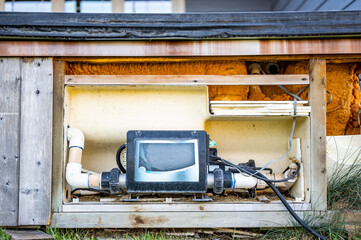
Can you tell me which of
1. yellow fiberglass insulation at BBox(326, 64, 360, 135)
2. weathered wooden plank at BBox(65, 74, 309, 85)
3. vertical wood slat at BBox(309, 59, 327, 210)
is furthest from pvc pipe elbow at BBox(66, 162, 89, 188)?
yellow fiberglass insulation at BBox(326, 64, 360, 135)

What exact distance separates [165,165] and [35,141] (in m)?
1.00

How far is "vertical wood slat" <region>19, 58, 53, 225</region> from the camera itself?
2.36 metres

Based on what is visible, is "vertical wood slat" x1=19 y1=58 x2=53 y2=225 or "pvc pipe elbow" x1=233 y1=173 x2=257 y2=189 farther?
"pvc pipe elbow" x1=233 y1=173 x2=257 y2=189

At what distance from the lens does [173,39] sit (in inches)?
95.4

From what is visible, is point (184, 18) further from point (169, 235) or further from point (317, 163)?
point (169, 235)

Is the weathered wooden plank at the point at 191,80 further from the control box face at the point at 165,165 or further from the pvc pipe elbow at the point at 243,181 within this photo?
the pvc pipe elbow at the point at 243,181

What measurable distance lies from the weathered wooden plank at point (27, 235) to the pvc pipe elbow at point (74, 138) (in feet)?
2.24

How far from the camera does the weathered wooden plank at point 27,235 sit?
2.18m

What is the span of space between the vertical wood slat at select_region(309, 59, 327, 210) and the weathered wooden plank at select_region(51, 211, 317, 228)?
0.29 metres

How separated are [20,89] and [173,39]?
1228 mm

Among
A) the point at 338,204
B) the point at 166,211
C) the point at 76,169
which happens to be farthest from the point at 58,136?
the point at 338,204

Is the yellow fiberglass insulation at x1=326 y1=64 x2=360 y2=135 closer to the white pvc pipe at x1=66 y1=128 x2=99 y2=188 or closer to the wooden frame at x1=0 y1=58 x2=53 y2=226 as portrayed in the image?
the white pvc pipe at x1=66 y1=128 x2=99 y2=188

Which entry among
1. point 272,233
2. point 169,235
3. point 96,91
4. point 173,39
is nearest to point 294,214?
point 272,233

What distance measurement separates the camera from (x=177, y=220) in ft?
7.90
